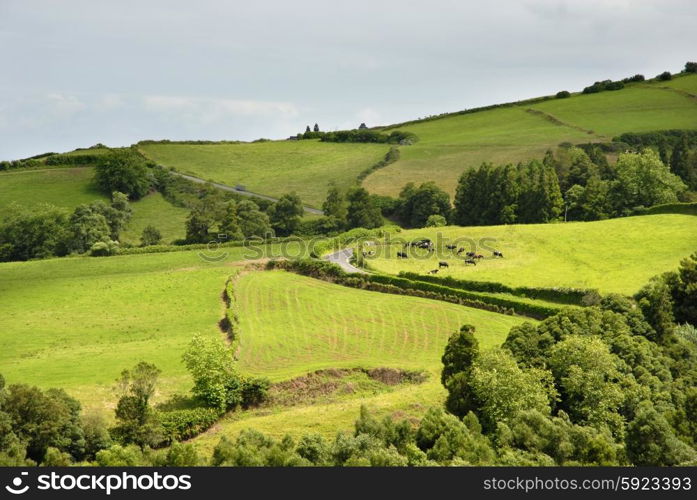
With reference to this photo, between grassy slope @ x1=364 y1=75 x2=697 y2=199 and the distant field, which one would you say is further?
grassy slope @ x1=364 y1=75 x2=697 y2=199

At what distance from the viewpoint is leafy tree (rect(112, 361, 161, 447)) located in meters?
54.7

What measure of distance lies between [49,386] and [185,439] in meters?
13.7

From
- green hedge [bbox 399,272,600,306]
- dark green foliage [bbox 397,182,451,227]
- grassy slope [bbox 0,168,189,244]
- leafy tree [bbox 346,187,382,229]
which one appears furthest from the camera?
grassy slope [bbox 0,168,189,244]

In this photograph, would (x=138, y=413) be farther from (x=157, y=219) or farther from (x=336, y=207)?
(x=157, y=219)

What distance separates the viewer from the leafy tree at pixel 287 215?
141 meters

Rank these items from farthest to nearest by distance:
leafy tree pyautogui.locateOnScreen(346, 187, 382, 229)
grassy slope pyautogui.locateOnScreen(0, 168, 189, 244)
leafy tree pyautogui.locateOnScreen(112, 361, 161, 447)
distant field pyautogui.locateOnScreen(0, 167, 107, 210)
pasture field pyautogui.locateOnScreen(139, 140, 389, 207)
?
1. pasture field pyautogui.locateOnScreen(139, 140, 389, 207)
2. distant field pyautogui.locateOnScreen(0, 167, 107, 210)
3. grassy slope pyautogui.locateOnScreen(0, 168, 189, 244)
4. leafy tree pyautogui.locateOnScreen(346, 187, 382, 229)
5. leafy tree pyautogui.locateOnScreen(112, 361, 161, 447)

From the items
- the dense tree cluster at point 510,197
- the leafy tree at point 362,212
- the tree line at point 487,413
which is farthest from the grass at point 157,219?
the tree line at point 487,413

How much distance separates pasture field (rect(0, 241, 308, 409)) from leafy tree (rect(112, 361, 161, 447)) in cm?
451

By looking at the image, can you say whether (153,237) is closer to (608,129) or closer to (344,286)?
(344,286)

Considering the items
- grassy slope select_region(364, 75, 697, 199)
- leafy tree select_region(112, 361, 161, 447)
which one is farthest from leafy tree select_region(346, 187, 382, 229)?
leafy tree select_region(112, 361, 161, 447)

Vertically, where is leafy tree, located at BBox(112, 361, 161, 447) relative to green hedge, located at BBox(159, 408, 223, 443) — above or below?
above

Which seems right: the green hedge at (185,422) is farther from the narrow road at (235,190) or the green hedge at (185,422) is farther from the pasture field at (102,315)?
the narrow road at (235,190)

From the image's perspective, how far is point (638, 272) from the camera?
92.2 metres

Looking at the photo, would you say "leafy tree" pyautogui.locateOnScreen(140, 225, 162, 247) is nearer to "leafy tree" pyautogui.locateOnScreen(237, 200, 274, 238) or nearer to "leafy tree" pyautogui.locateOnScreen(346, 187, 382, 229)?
"leafy tree" pyautogui.locateOnScreen(237, 200, 274, 238)
